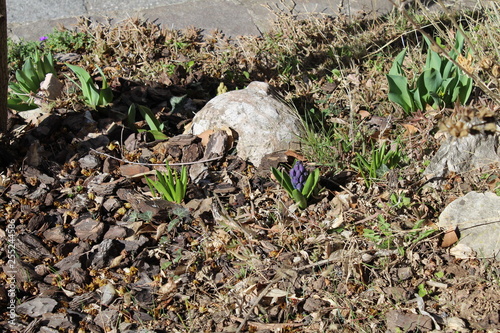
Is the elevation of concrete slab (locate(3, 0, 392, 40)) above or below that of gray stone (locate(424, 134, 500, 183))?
above

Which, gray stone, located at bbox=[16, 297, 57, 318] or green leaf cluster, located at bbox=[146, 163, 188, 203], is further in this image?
green leaf cluster, located at bbox=[146, 163, 188, 203]

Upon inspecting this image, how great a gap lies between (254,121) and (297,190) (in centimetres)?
66

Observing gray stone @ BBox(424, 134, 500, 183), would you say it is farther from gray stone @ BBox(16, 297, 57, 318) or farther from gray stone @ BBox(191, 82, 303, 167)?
gray stone @ BBox(16, 297, 57, 318)

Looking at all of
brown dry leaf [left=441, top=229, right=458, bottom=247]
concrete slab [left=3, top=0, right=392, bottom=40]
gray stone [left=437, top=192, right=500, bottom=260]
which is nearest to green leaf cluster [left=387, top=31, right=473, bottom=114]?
gray stone [left=437, top=192, right=500, bottom=260]

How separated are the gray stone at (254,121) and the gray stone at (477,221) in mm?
983

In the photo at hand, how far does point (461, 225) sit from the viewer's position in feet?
8.72

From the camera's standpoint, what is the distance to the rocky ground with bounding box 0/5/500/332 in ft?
7.94

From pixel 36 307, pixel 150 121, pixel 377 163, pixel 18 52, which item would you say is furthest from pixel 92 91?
pixel 377 163

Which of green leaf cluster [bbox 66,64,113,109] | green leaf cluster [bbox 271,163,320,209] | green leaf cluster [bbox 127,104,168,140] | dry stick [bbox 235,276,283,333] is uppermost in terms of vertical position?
green leaf cluster [bbox 66,64,113,109]

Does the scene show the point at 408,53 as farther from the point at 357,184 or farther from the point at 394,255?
the point at 394,255

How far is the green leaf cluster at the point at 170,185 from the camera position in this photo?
2.84m

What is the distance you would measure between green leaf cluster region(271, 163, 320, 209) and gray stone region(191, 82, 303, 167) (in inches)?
14.9

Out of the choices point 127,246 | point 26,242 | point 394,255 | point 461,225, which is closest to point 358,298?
point 394,255

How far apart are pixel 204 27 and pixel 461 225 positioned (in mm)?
2671
